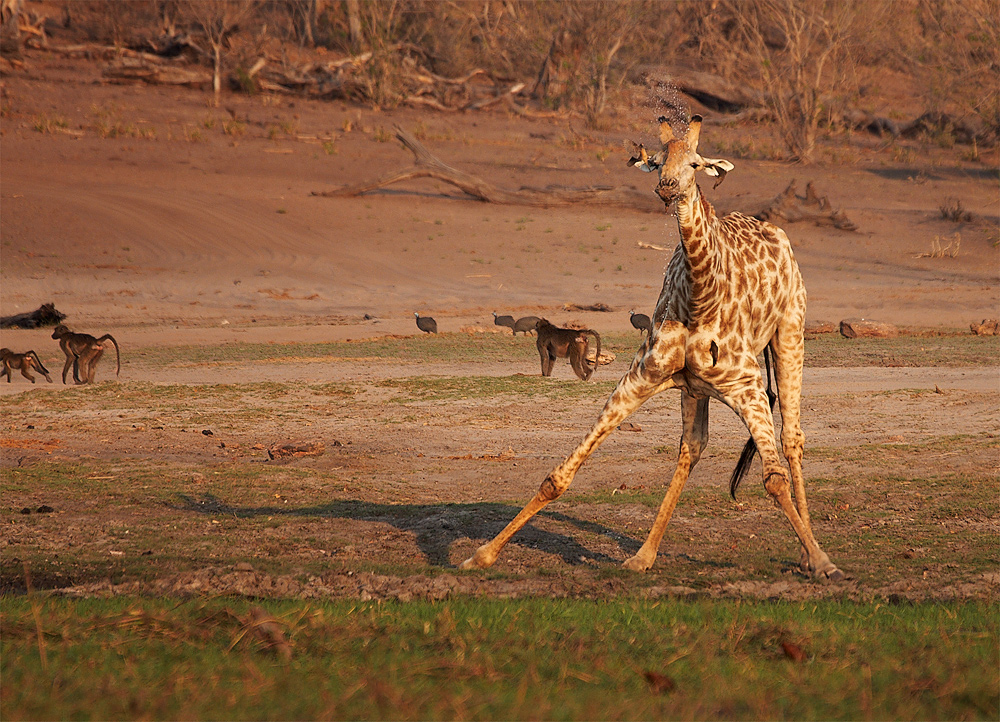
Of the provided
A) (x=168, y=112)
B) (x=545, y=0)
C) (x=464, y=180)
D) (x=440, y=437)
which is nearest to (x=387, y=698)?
(x=440, y=437)

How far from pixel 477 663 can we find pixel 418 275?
67.0 feet

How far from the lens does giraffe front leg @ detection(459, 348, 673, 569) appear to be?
6.46m

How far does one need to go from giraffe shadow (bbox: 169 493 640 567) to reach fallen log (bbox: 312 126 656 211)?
2097cm

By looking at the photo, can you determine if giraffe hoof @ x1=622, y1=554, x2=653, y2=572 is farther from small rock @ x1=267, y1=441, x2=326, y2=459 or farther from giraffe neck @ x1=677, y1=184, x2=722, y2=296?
small rock @ x1=267, y1=441, x2=326, y2=459

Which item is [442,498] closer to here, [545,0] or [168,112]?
[168,112]

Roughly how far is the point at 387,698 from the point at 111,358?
13.8 metres

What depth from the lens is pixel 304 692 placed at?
347 centimetres

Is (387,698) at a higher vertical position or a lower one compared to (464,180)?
lower

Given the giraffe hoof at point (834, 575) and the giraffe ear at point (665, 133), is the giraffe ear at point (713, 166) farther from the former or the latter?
the giraffe hoof at point (834, 575)

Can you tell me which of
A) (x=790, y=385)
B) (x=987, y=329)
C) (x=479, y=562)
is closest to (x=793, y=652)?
Result: (x=479, y=562)

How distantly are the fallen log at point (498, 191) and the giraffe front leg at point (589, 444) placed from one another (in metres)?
22.9

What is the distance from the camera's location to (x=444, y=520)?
7.89 metres

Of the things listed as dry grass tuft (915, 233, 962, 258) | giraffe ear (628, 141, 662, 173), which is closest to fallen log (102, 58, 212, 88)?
dry grass tuft (915, 233, 962, 258)

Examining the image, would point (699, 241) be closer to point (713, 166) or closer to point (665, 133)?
point (713, 166)
